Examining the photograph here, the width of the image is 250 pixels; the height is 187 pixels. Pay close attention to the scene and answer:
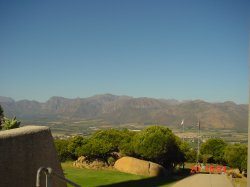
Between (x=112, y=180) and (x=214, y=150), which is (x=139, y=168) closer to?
(x=112, y=180)

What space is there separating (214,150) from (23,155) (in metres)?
70.9

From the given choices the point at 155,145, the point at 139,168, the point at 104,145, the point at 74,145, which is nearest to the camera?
the point at 139,168

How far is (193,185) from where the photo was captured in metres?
36.5

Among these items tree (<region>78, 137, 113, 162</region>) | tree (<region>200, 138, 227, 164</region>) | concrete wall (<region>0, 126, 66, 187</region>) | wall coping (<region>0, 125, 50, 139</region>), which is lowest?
tree (<region>200, 138, 227, 164</region>)

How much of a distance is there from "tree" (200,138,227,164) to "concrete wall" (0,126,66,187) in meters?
66.4

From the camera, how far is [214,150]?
261 feet

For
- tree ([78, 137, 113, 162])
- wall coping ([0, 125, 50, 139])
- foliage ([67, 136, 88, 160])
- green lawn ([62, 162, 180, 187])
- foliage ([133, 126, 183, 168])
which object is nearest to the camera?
wall coping ([0, 125, 50, 139])

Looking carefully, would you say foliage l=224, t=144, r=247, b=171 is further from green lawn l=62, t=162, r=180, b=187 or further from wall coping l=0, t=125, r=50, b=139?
wall coping l=0, t=125, r=50, b=139

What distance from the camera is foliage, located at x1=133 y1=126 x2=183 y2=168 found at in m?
50.5

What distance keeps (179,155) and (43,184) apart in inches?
1736

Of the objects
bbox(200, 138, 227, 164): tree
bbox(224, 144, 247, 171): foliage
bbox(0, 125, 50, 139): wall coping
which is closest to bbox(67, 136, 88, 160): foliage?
bbox(224, 144, 247, 171): foliage

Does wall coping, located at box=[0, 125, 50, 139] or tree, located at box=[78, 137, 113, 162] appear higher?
wall coping, located at box=[0, 125, 50, 139]

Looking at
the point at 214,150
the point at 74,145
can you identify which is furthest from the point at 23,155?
the point at 214,150

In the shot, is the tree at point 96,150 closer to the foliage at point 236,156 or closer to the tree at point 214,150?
the foliage at point 236,156
